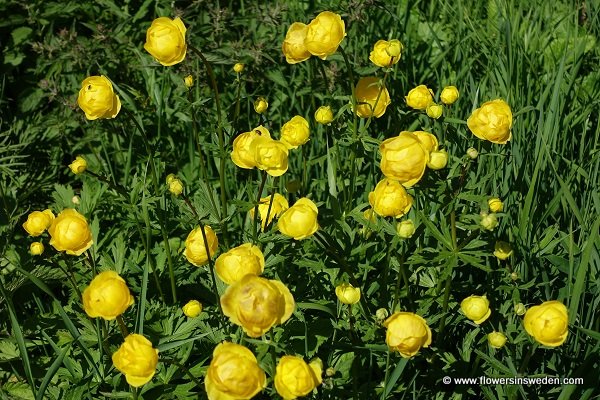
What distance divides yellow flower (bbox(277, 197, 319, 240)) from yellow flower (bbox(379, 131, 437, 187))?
183 mm

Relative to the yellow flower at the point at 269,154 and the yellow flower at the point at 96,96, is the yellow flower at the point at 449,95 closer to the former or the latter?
the yellow flower at the point at 269,154

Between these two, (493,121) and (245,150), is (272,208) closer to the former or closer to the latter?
(245,150)

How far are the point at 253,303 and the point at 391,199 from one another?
0.45m

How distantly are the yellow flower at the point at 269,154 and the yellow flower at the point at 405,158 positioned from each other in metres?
0.23

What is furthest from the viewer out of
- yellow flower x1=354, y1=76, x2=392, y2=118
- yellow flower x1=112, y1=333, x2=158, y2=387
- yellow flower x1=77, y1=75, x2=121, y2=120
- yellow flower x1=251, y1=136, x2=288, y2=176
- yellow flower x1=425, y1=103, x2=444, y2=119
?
yellow flower x1=354, y1=76, x2=392, y2=118

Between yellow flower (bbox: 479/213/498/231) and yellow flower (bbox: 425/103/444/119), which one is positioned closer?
yellow flower (bbox: 479/213/498/231)

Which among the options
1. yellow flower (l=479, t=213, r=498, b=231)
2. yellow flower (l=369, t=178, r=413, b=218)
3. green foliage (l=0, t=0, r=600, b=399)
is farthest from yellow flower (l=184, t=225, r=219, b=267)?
yellow flower (l=479, t=213, r=498, b=231)

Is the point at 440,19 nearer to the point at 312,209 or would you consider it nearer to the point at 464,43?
the point at 464,43

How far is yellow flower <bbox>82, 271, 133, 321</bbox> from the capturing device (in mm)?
1363

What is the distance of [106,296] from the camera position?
136cm

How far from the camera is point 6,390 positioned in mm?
1754

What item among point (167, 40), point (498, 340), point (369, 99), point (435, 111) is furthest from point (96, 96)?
point (498, 340)

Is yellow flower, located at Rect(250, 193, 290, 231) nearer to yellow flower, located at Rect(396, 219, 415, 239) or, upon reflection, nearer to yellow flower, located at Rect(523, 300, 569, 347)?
yellow flower, located at Rect(396, 219, 415, 239)

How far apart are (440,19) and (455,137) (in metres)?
1.15
